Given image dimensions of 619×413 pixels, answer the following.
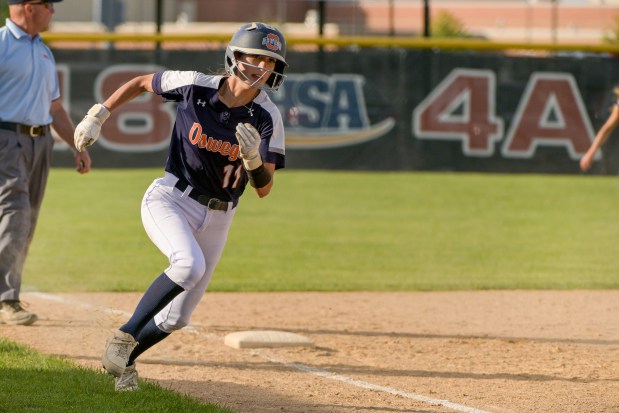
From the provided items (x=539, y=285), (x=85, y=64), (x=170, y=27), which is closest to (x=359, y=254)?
(x=539, y=285)

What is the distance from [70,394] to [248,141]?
145 cm

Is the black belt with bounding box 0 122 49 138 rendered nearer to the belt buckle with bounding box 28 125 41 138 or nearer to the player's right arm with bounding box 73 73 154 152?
the belt buckle with bounding box 28 125 41 138

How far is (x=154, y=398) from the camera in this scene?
200 inches

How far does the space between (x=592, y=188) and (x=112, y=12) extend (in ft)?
30.2

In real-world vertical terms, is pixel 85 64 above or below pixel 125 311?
above

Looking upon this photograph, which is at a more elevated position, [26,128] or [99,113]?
[99,113]

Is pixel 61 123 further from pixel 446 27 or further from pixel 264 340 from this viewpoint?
pixel 446 27

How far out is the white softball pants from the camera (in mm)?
5133

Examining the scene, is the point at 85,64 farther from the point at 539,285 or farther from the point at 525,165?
the point at 539,285

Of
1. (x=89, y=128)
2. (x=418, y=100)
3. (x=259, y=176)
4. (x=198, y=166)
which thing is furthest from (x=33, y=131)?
(x=418, y=100)

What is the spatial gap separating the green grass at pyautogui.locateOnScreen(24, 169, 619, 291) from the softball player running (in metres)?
3.58

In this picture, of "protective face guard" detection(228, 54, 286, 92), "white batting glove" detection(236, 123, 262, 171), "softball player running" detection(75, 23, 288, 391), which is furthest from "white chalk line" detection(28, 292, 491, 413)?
"protective face guard" detection(228, 54, 286, 92)

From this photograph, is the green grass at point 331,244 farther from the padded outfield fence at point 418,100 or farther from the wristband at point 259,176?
the wristband at point 259,176

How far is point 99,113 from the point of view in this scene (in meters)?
5.35
